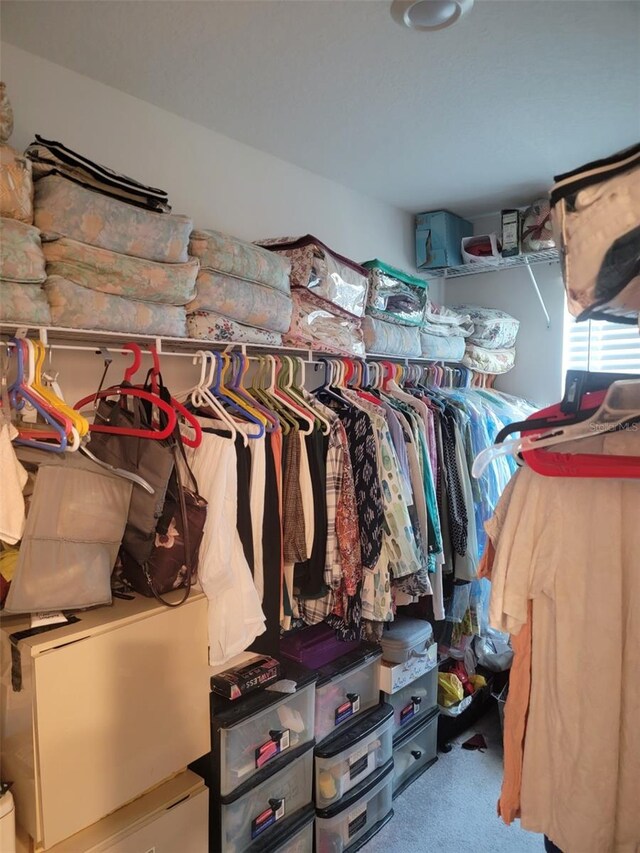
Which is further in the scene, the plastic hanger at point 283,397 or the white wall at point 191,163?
the plastic hanger at point 283,397

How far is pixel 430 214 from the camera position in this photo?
3062 mm

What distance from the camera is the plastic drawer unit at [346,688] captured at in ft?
6.57

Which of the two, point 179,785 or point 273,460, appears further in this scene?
point 273,460

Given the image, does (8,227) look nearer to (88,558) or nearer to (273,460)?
(88,558)

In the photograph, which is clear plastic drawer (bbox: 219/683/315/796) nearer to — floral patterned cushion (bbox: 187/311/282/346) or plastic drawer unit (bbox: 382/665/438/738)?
plastic drawer unit (bbox: 382/665/438/738)

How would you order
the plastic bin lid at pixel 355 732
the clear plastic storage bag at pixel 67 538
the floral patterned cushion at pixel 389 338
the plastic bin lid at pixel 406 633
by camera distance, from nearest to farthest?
the clear plastic storage bag at pixel 67 538 < the plastic bin lid at pixel 355 732 < the plastic bin lid at pixel 406 633 < the floral patterned cushion at pixel 389 338

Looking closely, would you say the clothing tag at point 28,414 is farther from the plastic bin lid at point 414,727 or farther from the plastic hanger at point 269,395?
the plastic bin lid at point 414,727

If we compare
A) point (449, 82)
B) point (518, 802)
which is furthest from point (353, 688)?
point (449, 82)

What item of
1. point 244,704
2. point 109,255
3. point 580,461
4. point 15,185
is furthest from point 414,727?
point 15,185

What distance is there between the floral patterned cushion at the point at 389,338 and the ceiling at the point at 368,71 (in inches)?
27.6

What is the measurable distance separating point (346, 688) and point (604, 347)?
2124 millimetres

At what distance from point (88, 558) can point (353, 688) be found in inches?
50.0

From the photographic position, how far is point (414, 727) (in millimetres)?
2385

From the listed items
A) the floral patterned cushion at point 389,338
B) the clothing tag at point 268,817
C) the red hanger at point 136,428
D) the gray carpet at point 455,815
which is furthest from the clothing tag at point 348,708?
the floral patterned cushion at point 389,338
